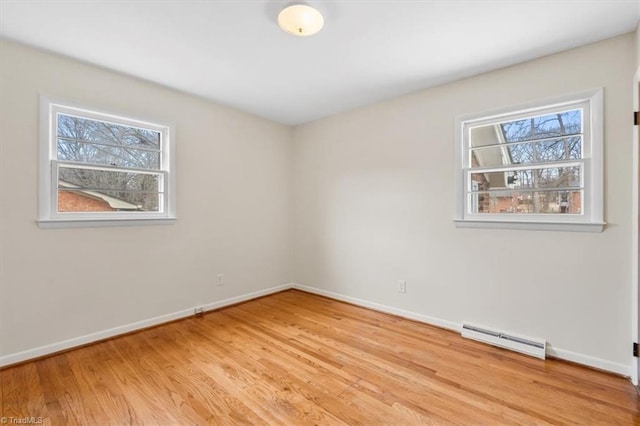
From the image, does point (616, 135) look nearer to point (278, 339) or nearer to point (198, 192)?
point (278, 339)

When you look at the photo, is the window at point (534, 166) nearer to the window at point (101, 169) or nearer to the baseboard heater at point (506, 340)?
the baseboard heater at point (506, 340)

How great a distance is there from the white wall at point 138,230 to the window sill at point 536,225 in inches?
100

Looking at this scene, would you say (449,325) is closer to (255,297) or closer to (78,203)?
(255,297)

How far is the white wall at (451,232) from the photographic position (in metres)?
2.18

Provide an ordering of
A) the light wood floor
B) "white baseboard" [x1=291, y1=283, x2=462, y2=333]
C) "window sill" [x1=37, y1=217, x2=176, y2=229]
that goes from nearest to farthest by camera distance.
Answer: the light wood floor, "window sill" [x1=37, y1=217, x2=176, y2=229], "white baseboard" [x1=291, y1=283, x2=462, y2=333]

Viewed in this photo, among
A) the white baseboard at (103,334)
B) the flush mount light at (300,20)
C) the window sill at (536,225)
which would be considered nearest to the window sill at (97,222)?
the white baseboard at (103,334)

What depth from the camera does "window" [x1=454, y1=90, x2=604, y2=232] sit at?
7.48 ft

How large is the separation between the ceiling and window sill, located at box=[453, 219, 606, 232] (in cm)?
139

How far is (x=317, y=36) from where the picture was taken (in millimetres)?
2201

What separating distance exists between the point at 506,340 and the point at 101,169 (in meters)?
3.96

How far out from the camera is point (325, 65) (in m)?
2.63

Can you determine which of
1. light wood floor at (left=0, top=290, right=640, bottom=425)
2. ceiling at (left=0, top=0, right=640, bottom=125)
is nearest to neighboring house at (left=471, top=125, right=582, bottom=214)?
ceiling at (left=0, top=0, right=640, bottom=125)

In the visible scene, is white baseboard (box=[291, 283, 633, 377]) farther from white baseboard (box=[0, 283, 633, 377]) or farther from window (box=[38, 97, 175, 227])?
window (box=[38, 97, 175, 227])

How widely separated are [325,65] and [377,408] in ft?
8.76
